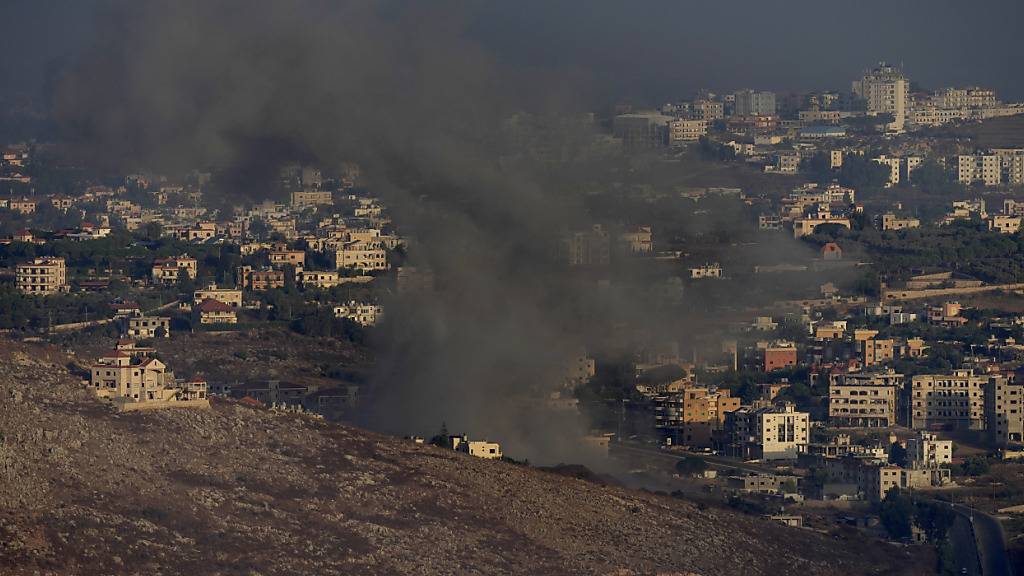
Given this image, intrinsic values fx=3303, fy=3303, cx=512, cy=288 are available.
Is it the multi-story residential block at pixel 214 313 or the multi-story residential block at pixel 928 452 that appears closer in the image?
the multi-story residential block at pixel 928 452

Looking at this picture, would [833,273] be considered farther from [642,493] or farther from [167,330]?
[642,493]

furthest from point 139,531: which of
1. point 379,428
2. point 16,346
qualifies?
point 379,428

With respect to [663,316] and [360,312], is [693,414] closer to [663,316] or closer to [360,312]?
[663,316]

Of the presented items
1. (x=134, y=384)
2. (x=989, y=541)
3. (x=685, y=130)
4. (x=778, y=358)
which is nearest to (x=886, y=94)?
(x=685, y=130)

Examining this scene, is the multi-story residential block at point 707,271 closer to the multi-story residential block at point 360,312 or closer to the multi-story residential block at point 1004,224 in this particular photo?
the multi-story residential block at point 360,312

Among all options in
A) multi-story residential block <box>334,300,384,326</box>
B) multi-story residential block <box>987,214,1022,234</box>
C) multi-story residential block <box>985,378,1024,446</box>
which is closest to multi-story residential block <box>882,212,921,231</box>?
multi-story residential block <box>987,214,1022,234</box>

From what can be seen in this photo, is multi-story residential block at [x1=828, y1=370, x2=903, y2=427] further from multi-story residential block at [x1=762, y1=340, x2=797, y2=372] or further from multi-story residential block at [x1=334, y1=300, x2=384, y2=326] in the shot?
multi-story residential block at [x1=334, y1=300, x2=384, y2=326]

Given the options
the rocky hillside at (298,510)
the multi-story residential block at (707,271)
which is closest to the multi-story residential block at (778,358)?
the multi-story residential block at (707,271)
